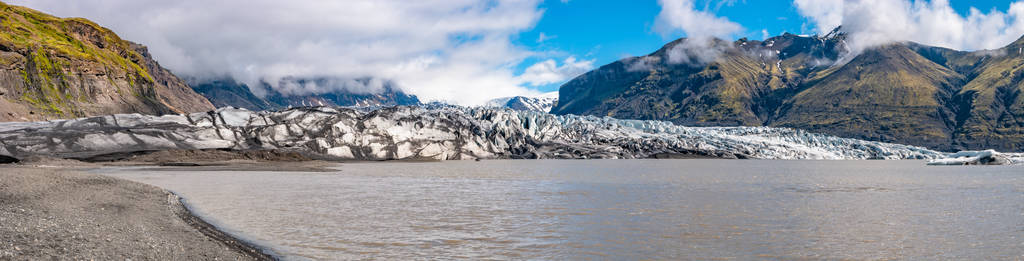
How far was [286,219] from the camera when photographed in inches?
854

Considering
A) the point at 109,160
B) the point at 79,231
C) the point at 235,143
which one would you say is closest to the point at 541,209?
the point at 79,231

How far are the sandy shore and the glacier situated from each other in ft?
182

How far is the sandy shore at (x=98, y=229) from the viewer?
1149 cm

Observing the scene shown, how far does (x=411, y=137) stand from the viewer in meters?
110

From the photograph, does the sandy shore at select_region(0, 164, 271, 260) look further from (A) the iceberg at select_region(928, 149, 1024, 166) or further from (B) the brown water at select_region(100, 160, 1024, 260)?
(A) the iceberg at select_region(928, 149, 1024, 166)

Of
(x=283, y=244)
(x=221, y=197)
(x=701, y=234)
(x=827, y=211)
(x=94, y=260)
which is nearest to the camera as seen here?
(x=94, y=260)

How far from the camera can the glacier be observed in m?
80.9

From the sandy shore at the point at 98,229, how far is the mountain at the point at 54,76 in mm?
135583

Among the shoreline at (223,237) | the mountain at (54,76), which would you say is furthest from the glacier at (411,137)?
the mountain at (54,76)

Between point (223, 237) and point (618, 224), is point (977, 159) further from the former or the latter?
point (223, 237)

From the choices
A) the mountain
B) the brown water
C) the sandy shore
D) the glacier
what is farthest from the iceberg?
the mountain

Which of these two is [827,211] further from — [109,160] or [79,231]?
[109,160]

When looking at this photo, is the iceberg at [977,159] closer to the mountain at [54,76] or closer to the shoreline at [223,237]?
the shoreline at [223,237]

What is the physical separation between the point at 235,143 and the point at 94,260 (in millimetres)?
87781
